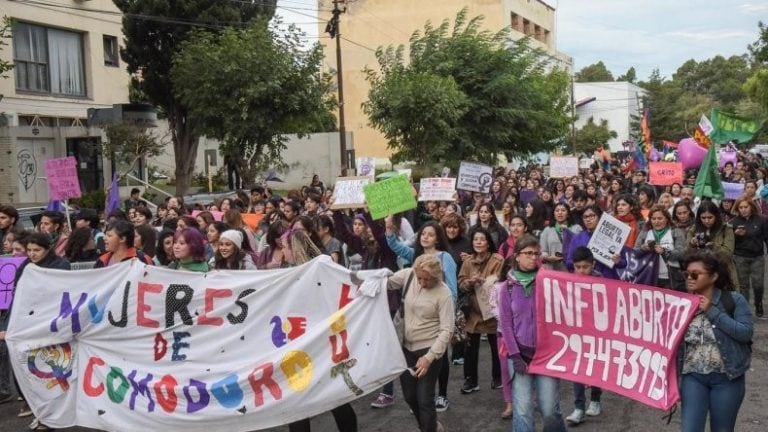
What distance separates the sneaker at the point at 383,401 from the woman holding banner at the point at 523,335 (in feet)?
6.36

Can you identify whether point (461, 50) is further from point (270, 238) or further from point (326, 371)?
point (326, 371)

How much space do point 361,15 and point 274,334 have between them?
45729 mm

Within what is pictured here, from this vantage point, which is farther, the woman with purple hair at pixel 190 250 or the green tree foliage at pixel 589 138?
the green tree foliage at pixel 589 138

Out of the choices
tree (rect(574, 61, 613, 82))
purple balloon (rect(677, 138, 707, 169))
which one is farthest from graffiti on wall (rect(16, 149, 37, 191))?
tree (rect(574, 61, 613, 82))

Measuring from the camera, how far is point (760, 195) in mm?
13078

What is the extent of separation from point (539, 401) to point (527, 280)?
30.7 inches

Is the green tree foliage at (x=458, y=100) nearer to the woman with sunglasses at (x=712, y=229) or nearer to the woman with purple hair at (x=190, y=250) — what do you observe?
the woman with sunglasses at (x=712, y=229)

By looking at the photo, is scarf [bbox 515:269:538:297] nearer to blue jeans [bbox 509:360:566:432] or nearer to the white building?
blue jeans [bbox 509:360:566:432]

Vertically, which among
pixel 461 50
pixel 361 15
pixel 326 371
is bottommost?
pixel 326 371

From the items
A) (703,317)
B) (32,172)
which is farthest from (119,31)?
(703,317)

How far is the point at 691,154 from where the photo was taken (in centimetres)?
2377

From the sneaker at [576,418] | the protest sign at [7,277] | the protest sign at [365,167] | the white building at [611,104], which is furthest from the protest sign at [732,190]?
the white building at [611,104]

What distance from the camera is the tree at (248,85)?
23281mm

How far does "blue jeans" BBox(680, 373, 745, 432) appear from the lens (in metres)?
4.71
